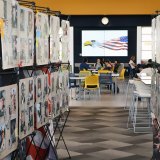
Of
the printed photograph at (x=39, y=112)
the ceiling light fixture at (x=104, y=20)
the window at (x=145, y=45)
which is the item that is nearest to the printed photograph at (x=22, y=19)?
the printed photograph at (x=39, y=112)

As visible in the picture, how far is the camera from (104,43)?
2192 centimetres

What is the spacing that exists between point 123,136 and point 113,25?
1414 cm

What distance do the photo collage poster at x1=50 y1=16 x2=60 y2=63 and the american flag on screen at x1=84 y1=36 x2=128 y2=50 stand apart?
1713 cm

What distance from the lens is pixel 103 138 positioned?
22.8ft

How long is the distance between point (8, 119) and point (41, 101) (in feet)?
2.98

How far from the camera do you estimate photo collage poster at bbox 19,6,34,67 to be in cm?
352

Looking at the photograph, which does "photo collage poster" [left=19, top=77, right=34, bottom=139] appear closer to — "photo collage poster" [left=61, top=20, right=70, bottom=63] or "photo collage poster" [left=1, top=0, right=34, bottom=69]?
"photo collage poster" [left=1, top=0, right=34, bottom=69]

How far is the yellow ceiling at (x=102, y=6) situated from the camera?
1153 cm

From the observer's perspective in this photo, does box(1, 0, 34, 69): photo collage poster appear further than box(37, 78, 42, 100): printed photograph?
No

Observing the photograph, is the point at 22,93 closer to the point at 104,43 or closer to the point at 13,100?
the point at 13,100

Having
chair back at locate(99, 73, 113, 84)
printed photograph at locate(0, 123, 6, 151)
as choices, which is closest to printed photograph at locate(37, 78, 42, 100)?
printed photograph at locate(0, 123, 6, 151)

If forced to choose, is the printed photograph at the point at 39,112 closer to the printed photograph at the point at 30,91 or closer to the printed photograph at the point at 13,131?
the printed photograph at the point at 30,91

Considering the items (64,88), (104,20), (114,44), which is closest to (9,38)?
(64,88)

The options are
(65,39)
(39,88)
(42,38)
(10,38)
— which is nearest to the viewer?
(10,38)
